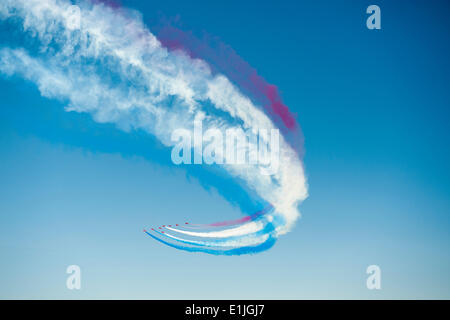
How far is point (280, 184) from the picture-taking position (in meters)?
18.3

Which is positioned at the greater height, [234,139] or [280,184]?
[234,139]

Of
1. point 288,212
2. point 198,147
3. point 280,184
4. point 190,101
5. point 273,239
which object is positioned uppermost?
point 190,101
